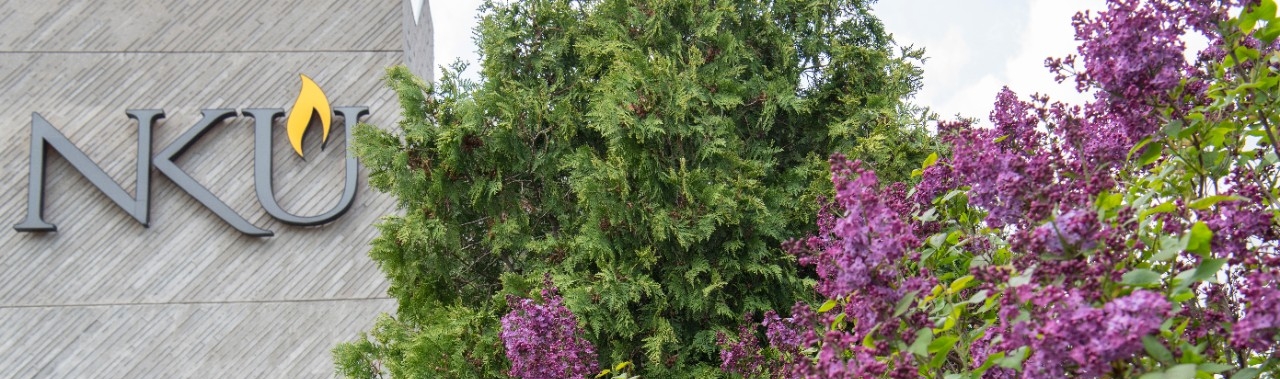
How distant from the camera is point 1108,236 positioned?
1631 millimetres

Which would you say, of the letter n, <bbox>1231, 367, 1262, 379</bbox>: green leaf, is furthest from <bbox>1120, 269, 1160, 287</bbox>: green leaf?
the letter n

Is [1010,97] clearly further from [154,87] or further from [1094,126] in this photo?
[154,87]

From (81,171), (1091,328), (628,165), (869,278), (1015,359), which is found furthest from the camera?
(81,171)

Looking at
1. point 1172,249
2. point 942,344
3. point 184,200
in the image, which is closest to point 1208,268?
point 1172,249

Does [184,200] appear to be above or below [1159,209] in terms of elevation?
above

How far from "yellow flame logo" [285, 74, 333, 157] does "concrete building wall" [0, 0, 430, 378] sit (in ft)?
0.33

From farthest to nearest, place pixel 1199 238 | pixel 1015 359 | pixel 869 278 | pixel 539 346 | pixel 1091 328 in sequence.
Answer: pixel 539 346
pixel 869 278
pixel 1015 359
pixel 1199 238
pixel 1091 328

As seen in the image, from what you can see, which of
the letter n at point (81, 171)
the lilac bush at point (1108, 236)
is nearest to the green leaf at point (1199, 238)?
the lilac bush at point (1108, 236)

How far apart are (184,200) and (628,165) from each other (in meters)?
3.76

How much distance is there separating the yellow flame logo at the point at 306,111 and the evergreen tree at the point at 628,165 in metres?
1.55

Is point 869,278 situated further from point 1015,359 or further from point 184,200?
point 184,200

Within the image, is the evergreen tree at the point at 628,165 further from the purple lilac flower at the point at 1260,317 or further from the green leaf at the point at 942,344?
the purple lilac flower at the point at 1260,317

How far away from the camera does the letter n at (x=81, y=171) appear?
24.2 feet

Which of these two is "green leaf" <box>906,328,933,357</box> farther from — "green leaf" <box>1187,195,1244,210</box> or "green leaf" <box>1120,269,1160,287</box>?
"green leaf" <box>1187,195,1244,210</box>
